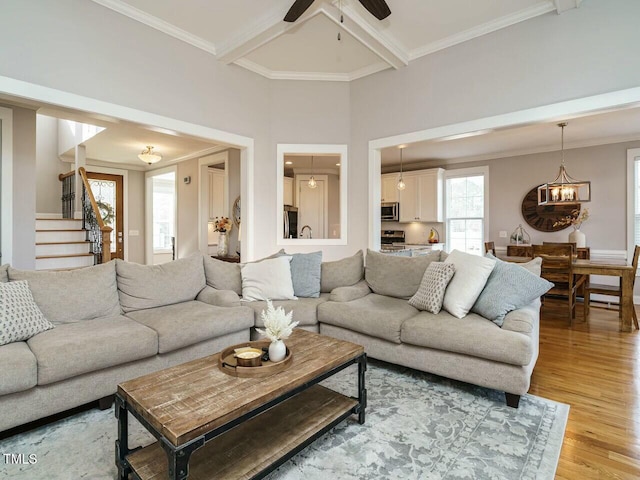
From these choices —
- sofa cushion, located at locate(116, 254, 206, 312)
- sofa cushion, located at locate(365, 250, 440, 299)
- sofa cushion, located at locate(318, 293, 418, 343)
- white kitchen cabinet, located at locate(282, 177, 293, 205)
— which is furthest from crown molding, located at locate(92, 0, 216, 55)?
white kitchen cabinet, located at locate(282, 177, 293, 205)

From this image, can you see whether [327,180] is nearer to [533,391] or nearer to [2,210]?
[2,210]

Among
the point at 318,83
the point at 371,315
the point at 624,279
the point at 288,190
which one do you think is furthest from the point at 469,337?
the point at 288,190

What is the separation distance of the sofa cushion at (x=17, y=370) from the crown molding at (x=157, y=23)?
299cm

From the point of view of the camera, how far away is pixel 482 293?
279 centimetres

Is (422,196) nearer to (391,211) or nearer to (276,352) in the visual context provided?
(391,211)

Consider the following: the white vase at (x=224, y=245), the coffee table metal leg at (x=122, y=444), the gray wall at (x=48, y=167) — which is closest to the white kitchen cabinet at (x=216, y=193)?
the white vase at (x=224, y=245)

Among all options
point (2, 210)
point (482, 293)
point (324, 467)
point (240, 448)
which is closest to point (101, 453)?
point (240, 448)

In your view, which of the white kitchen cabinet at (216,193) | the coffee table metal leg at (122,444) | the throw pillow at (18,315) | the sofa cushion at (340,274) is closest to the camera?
the coffee table metal leg at (122,444)

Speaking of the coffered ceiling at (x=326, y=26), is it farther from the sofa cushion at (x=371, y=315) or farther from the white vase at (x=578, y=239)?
the white vase at (x=578, y=239)

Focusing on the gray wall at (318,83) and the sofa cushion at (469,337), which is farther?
the gray wall at (318,83)

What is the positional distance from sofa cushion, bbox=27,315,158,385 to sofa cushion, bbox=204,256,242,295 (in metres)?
1.03

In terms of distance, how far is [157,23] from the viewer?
3.46 m

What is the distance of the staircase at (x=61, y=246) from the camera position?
195 inches

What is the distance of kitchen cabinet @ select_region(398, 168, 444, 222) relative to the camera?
23.9ft
